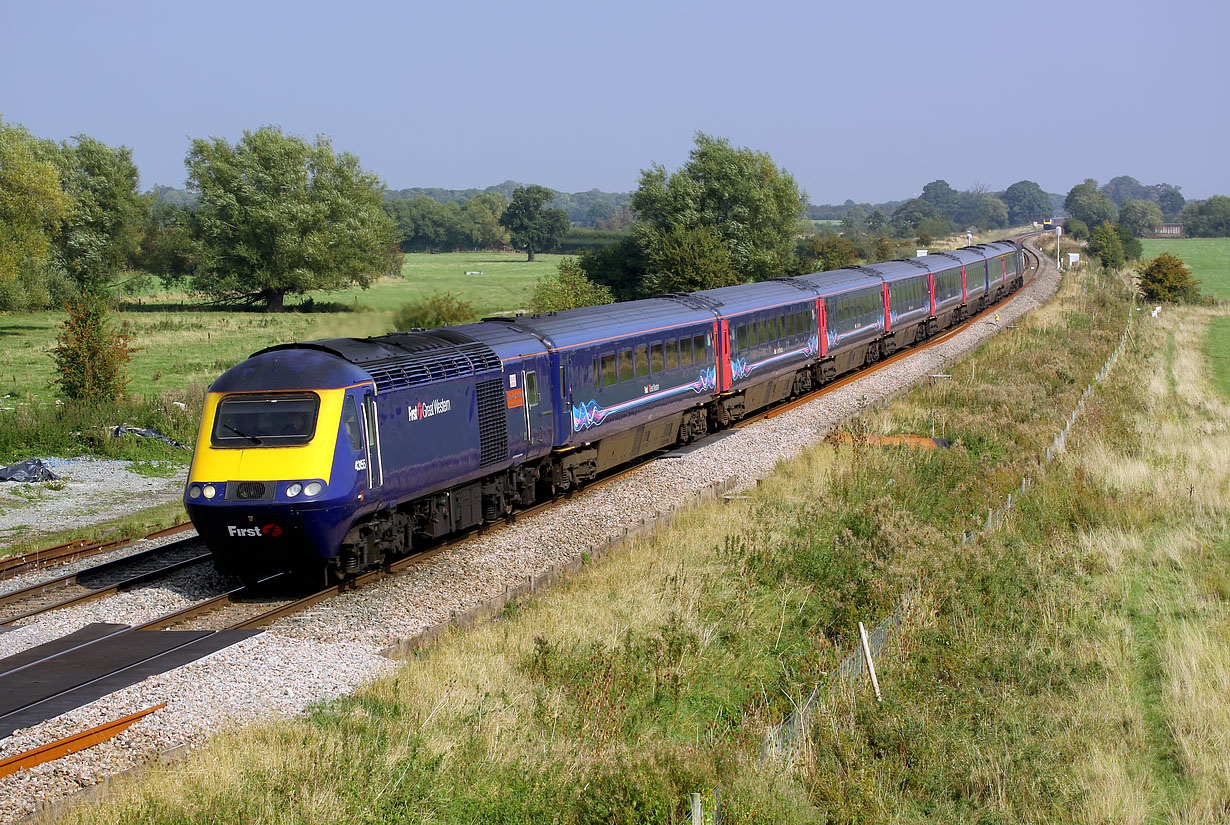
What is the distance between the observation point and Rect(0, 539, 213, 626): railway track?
1403cm

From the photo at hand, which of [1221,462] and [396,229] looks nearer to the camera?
[1221,462]

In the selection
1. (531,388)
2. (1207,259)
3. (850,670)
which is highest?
(531,388)

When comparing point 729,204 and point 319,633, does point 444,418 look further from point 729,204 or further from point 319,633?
point 729,204

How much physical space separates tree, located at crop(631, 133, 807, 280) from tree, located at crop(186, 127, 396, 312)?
2028cm

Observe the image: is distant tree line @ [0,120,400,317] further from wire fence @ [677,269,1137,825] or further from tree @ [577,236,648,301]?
wire fence @ [677,269,1137,825]

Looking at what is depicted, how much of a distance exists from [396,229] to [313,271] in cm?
858

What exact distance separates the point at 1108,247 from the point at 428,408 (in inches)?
4684

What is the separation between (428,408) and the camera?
49.9ft

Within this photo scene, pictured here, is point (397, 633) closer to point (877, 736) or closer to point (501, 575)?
point (501, 575)

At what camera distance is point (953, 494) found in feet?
63.4

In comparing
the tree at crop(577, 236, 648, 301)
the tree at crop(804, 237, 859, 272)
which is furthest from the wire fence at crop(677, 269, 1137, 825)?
the tree at crop(804, 237, 859, 272)

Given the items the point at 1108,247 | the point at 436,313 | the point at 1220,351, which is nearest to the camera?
the point at 436,313

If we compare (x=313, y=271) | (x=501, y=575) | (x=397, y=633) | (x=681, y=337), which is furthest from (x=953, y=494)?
(x=313, y=271)

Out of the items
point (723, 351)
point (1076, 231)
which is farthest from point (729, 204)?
point (1076, 231)
